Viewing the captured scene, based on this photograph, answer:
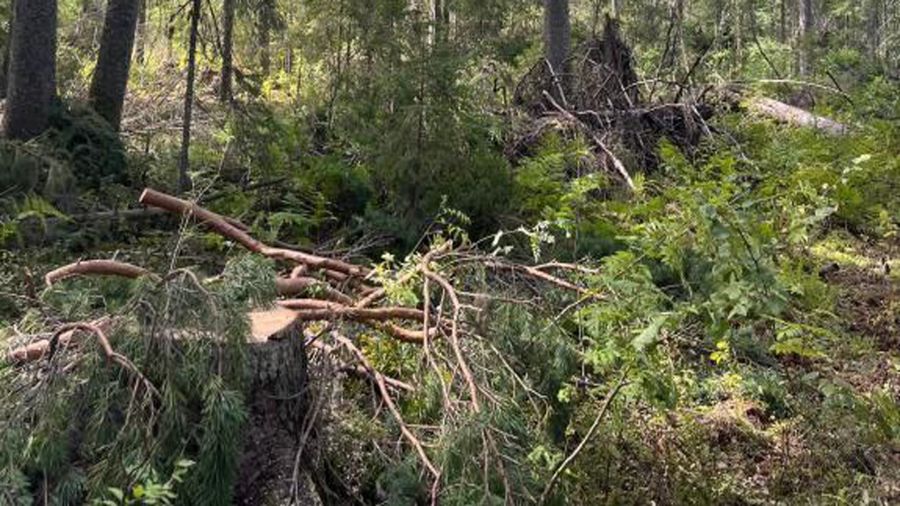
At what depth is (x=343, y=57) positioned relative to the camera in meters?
12.6

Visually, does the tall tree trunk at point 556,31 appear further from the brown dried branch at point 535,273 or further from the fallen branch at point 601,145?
the brown dried branch at point 535,273

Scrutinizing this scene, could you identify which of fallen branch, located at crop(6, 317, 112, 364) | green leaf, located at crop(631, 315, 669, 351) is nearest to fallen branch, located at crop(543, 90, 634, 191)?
green leaf, located at crop(631, 315, 669, 351)

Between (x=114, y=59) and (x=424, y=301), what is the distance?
21.7 feet

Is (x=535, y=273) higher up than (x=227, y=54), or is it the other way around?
(x=227, y=54)

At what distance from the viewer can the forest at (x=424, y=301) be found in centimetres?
324

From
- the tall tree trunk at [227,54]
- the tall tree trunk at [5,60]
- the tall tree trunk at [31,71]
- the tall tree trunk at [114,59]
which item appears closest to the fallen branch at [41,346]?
the tall tree trunk at [227,54]

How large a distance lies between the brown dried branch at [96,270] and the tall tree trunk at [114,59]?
5.03 m

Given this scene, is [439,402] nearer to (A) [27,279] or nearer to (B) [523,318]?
(B) [523,318]

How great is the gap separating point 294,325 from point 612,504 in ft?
5.66

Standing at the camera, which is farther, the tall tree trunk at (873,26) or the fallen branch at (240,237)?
the tall tree trunk at (873,26)

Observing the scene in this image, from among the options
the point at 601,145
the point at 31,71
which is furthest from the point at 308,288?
the point at 601,145

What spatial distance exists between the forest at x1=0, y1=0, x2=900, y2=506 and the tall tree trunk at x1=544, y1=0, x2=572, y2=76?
190 cm

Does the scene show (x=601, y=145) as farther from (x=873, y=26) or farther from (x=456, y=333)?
(x=873, y=26)

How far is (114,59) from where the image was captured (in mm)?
9383
